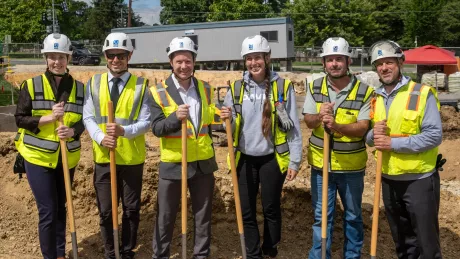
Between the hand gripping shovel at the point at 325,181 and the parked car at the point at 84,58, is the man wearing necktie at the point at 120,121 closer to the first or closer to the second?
the hand gripping shovel at the point at 325,181

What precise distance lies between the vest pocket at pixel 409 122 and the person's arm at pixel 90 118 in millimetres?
2679

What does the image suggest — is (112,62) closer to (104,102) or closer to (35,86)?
(104,102)

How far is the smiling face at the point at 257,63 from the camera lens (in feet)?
17.4

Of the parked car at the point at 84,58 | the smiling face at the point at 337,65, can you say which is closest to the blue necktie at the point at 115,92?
the smiling face at the point at 337,65

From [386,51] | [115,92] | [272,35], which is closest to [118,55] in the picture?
[115,92]

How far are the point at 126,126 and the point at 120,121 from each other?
119 mm

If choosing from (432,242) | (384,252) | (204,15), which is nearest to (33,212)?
(384,252)

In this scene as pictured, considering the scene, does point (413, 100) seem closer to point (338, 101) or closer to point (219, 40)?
point (338, 101)

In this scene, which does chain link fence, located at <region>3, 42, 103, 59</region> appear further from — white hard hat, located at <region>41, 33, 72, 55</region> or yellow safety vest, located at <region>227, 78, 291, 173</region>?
yellow safety vest, located at <region>227, 78, 291, 173</region>

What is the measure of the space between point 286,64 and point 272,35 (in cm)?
214

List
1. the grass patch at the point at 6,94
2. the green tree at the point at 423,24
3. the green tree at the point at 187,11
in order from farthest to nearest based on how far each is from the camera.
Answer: the green tree at the point at 187,11
the green tree at the point at 423,24
the grass patch at the point at 6,94

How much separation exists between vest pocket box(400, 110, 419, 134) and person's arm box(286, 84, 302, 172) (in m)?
1.04

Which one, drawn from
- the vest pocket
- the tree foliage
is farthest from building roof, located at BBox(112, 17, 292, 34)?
the vest pocket

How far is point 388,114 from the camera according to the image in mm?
4859
